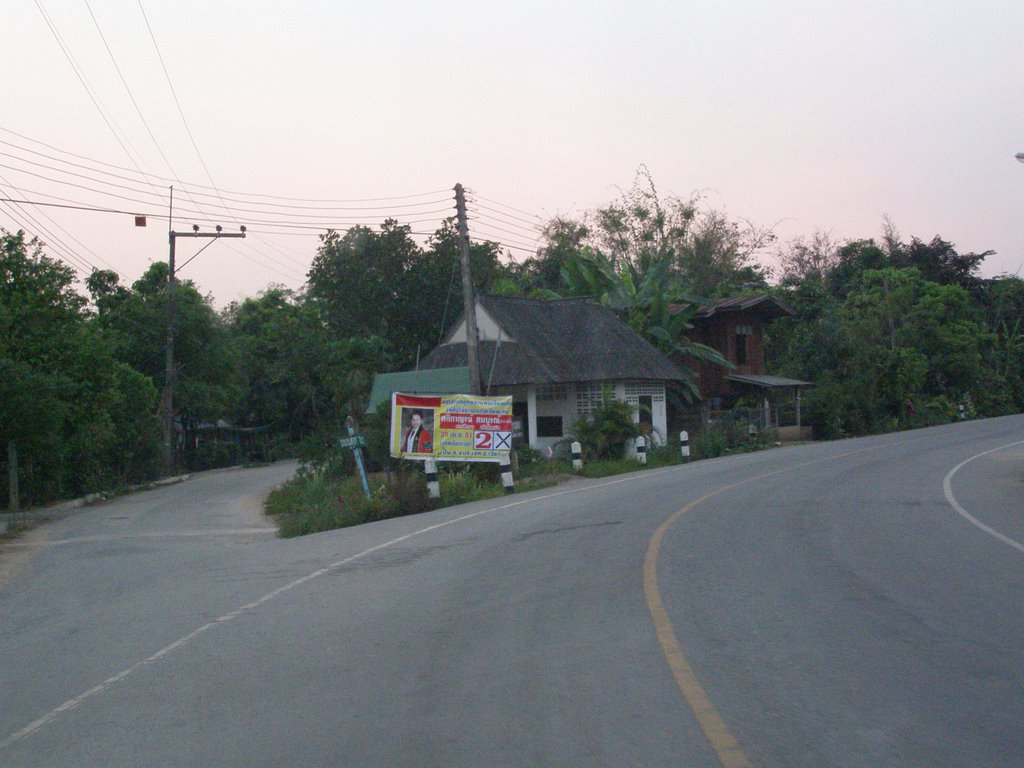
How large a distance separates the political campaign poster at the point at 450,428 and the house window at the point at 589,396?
33.2ft

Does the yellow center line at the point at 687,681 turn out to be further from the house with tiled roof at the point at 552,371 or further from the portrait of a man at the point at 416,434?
the house with tiled roof at the point at 552,371

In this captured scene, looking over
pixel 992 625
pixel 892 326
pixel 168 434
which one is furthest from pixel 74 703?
pixel 892 326

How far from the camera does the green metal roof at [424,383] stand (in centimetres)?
3188

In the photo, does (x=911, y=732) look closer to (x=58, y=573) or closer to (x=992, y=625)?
(x=992, y=625)

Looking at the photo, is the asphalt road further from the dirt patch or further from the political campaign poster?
the political campaign poster

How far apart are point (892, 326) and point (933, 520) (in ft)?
135

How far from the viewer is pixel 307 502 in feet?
72.1

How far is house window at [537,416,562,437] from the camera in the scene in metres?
35.0

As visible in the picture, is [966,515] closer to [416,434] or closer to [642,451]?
[416,434]

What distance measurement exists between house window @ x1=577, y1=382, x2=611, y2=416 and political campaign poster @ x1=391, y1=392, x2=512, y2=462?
10.1 m

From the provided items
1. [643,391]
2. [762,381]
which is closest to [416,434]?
[643,391]

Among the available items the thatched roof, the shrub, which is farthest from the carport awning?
the shrub

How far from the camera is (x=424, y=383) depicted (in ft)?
109

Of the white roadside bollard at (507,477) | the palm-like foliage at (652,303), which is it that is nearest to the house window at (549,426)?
the palm-like foliage at (652,303)
